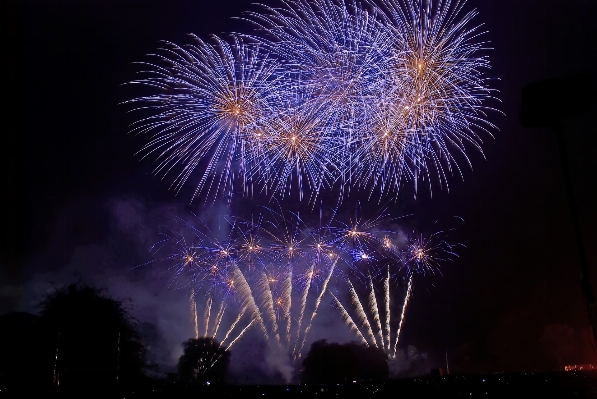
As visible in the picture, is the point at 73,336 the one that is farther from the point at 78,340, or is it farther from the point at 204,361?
the point at 204,361

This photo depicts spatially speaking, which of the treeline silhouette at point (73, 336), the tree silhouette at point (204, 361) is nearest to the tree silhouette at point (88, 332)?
the treeline silhouette at point (73, 336)

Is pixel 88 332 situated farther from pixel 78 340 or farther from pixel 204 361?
pixel 204 361

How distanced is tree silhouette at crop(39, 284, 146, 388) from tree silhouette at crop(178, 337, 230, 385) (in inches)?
160

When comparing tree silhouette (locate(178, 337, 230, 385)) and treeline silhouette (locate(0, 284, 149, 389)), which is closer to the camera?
treeline silhouette (locate(0, 284, 149, 389))

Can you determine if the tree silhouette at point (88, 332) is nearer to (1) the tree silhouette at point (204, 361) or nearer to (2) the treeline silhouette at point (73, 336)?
(2) the treeline silhouette at point (73, 336)

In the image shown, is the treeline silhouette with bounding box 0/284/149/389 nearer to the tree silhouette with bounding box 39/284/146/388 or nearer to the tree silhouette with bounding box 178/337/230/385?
the tree silhouette with bounding box 39/284/146/388

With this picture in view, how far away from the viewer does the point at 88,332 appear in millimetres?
17297

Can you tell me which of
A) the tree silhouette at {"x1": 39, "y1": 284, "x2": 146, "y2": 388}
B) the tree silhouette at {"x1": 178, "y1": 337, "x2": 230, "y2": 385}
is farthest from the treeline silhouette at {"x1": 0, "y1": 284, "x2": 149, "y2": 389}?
the tree silhouette at {"x1": 178, "y1": 337, "x2": 230, "y2": 385}

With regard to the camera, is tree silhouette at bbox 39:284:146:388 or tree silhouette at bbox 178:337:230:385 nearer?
tree silhouette at bbox 39:284:146:388

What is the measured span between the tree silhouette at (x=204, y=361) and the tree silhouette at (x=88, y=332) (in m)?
4.05

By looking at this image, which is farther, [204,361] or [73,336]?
[204,361]

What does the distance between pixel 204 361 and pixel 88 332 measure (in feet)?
29.0

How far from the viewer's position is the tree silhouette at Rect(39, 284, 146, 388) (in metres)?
15.4

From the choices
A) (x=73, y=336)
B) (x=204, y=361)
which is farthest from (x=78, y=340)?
(x=204, y=361)
